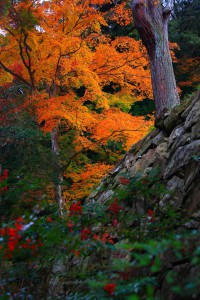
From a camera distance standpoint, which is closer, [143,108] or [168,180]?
[168,180]

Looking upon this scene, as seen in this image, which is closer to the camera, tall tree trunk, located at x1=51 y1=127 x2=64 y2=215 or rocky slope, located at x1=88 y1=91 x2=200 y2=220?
rocky slope, located at x1=88 y1=91 x2=200 y2=220

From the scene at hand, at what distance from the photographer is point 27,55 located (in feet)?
34.4

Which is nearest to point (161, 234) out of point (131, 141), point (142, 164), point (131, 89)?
point (142, 164)

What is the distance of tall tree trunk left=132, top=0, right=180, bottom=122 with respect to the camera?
280 inches

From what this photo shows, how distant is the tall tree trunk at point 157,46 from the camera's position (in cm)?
710

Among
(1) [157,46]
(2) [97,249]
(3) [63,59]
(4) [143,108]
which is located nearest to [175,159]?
(2) [97,249]

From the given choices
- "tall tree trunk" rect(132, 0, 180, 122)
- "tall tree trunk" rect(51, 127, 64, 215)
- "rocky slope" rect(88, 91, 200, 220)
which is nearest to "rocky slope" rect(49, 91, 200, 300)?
"rocky slope" rect(88, 91, 200, 220)

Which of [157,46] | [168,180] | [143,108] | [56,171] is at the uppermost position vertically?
[157,46]

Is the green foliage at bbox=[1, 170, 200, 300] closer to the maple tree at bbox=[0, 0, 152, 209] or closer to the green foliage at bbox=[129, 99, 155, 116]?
the maple tree at bbox=[0, 0, 152, 209]

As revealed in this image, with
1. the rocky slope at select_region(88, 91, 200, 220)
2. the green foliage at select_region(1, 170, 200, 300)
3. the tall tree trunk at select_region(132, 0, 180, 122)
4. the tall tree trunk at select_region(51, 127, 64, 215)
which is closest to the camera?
the green foliage at select_region(1, 170, 200, 300)

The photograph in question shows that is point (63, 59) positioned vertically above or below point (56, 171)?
above

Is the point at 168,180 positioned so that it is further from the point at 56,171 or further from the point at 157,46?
the point at 56,171

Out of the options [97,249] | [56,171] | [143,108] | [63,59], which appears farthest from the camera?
[143,108]

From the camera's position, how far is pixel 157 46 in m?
7.26
